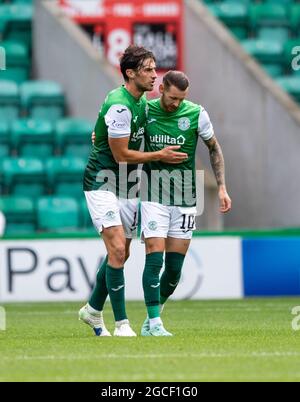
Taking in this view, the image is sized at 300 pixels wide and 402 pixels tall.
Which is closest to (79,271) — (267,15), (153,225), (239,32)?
(153,225)

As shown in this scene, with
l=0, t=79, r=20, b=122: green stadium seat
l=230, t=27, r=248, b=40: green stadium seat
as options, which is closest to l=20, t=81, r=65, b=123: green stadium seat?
l=0, t=79, r=20, b=122: green stadium seat

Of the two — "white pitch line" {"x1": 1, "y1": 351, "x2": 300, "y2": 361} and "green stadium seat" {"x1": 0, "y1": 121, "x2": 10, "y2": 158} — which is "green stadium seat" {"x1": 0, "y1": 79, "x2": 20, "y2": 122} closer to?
"green stadium seat" {"x1": 0, "y1": 121, "x2": 10, "y2": 158}

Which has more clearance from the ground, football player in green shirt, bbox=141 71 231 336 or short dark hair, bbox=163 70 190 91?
short dark hair, bbox=163 70 190 91

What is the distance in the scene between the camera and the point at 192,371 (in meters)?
7.53

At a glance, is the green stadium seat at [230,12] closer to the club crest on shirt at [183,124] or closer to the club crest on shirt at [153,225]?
the club crest on shirt at [183,124]

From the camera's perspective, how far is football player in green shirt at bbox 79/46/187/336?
969cm

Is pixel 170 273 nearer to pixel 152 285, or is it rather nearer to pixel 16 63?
pixel 152 285

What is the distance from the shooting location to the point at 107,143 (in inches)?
390

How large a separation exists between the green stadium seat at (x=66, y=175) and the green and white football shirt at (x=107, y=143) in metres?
8.07

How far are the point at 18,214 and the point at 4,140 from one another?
144 centimetres

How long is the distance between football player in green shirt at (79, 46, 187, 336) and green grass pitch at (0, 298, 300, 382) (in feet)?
1.26

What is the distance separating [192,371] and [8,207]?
33.3 ft

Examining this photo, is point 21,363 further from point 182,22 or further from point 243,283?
point 182,22
